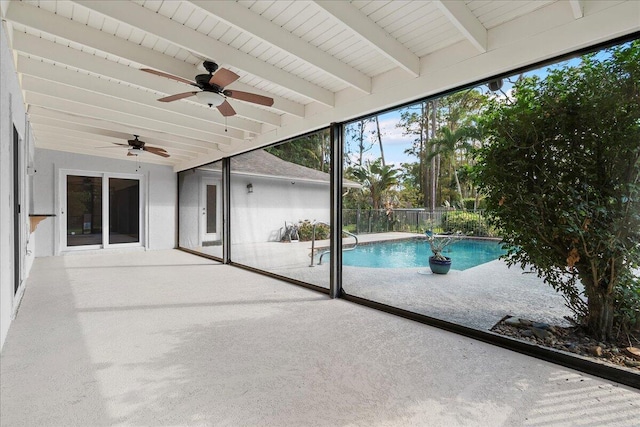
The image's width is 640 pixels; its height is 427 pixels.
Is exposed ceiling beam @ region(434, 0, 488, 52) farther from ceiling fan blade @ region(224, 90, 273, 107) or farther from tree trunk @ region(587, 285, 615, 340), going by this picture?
tree trunk @ region(587, 285, 615, 340)

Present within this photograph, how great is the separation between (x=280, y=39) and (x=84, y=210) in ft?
25.3

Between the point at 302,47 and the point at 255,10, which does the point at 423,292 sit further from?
the point at 255,10

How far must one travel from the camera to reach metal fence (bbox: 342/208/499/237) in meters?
3.47

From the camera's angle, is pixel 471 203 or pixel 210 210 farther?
pixel 210 210

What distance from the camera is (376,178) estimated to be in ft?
15.5

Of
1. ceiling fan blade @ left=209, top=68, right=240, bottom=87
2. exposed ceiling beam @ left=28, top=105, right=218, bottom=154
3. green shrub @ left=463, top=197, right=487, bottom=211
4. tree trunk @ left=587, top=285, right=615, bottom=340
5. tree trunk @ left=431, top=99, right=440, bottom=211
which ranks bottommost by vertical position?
tree trunk @ left=587, top=285, right=615, bottom=340

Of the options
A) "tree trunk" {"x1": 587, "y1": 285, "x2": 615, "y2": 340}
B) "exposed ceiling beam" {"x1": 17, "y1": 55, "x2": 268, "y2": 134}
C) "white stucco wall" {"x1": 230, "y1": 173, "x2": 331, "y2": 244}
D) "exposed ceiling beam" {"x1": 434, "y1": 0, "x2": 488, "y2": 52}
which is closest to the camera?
"exposed ceiling beam" {"x1": 434, "y1": 0, "x2": 488, "y2": 52}

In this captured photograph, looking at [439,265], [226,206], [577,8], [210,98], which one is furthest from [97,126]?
[577,8]

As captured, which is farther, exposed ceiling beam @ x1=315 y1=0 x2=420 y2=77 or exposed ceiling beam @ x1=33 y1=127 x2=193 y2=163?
exposed ceiling beam @ x1=33 y1=127 x2=193 y2=163

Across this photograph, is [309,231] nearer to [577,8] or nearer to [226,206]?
[226,206]

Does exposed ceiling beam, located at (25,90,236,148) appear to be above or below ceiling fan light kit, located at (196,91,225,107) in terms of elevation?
above

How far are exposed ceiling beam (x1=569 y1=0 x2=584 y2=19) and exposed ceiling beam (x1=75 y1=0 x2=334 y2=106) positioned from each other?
8.12 feet

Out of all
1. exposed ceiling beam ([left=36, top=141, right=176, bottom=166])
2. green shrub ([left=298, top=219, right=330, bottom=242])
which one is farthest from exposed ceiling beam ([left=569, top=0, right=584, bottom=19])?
exposed ceiling beam ([left=36, top=141, right=176, bottom=166])

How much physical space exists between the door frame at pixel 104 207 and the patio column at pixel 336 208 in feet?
21.7
